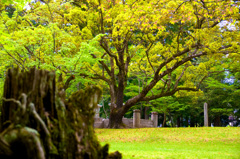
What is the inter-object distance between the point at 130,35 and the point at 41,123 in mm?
13194

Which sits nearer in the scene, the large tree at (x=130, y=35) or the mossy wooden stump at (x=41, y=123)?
the mossy wooden stump at (x=41, y=123)

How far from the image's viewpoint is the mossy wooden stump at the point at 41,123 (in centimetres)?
187

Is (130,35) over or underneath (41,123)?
over

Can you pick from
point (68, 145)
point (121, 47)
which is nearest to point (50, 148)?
point (68, 145)

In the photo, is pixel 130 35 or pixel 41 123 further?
pixel 130 35

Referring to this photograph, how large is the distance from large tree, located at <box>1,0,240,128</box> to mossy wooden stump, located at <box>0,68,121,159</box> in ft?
23.2

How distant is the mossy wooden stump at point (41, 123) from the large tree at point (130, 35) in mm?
7077

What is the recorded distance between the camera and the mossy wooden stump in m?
1.87

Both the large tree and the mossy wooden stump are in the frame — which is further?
the large tree

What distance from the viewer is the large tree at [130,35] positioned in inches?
414

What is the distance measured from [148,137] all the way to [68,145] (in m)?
12.2

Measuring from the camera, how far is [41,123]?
2064mm

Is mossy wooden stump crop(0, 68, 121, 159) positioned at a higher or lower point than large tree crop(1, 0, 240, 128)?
lower

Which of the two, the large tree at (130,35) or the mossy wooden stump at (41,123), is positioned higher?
the large tree at (130,35)
